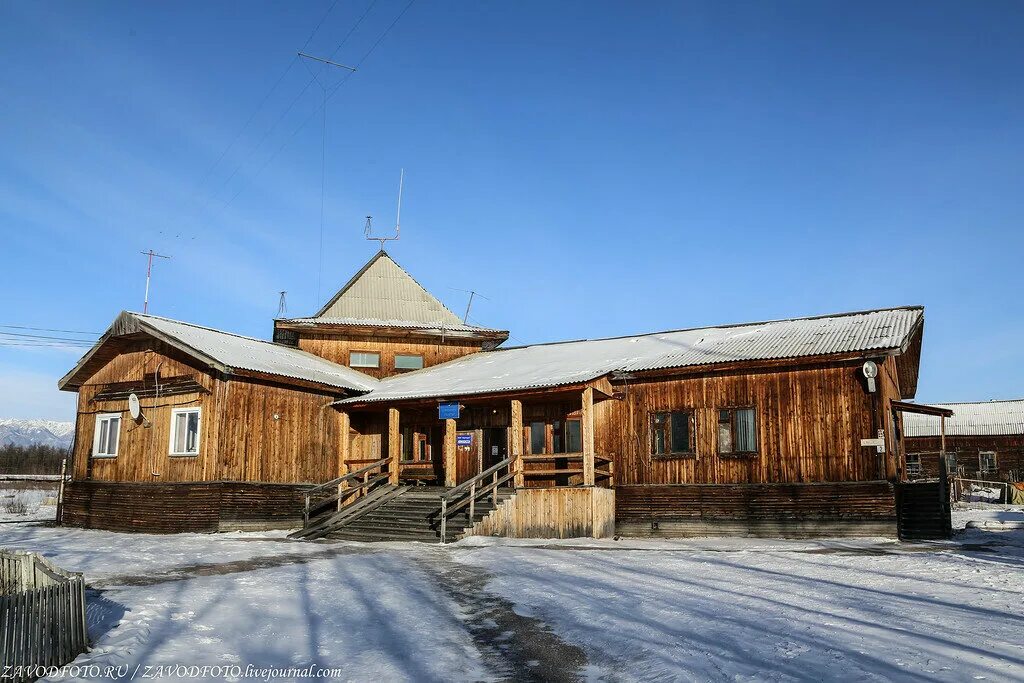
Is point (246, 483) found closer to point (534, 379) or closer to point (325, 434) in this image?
point (325, 434)

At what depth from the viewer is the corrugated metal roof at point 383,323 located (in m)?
31.4

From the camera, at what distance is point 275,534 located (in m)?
22.8

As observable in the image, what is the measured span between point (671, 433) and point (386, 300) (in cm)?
1598

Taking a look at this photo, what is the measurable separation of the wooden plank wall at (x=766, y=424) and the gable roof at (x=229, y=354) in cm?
941

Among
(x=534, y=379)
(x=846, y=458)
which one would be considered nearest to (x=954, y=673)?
(x=846, y=458)

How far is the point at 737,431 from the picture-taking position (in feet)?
71.0

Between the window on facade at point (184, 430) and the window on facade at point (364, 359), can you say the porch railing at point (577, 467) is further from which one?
the window on facade at point (184, 430)

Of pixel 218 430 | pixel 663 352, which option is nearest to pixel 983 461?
pixel 663 352

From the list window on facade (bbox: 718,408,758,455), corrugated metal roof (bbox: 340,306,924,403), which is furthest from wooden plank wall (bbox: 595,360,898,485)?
corrugated metal roof (bbox: 340,306,924,403)

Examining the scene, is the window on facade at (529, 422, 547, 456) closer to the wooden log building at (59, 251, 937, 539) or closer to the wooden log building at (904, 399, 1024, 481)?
the wooden log building at (59, 251, 937, 539)

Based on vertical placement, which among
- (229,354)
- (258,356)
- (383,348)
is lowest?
(229,354)

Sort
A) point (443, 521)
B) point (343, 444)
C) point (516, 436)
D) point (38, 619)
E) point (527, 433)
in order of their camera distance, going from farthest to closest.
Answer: point (343, 444)
point (527, 433)
point (516, 436)
point (443, 521)
point (38, 619)

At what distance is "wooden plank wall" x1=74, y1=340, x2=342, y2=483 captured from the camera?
2331 cm

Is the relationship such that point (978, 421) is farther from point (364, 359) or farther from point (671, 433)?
point (364, 359)
